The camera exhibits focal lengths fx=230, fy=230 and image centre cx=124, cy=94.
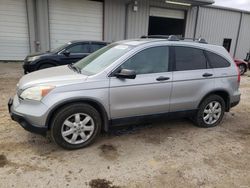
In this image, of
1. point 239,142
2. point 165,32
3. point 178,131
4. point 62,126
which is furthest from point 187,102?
point 165,32

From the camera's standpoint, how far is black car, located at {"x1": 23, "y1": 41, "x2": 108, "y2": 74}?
27.6ft

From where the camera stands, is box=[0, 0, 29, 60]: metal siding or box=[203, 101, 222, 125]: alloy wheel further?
box=[0, 0, 29, 60]: metal siding

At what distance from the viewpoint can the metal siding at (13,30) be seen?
1209cm

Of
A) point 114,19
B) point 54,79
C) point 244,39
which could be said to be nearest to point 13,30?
point 114,19

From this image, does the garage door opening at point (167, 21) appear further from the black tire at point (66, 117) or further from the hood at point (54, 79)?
the black tire at point (66, 117)

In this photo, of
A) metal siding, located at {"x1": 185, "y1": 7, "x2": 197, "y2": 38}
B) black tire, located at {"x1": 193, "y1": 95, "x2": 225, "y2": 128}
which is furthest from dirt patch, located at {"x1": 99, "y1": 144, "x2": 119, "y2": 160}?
metal siding, located at {"x1": 185, "y1": 7, "x2": 197, "y2": 38}

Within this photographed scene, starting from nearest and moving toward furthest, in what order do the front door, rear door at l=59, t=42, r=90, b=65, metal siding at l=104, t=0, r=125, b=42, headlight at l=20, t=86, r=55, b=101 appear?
headlight at l=20, t=86, r=55, b=101 < the front door < rear door at l=59, t=42, r=90, b=65 < metal siding at l=104, t=0, r=125, b=42

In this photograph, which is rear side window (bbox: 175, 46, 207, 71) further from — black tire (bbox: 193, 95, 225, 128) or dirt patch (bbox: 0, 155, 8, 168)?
dirt patch (bbox: 0, 155, 8, 168)

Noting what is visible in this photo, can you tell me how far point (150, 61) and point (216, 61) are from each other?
155cm

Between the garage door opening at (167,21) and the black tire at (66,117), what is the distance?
13.8m

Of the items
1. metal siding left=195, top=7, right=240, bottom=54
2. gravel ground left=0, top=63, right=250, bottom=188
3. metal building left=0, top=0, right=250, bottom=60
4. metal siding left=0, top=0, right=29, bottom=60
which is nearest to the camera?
gravel ground left=0, top=63, right=250, bottom=188

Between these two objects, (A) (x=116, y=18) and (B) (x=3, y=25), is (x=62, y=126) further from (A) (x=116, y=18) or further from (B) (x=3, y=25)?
(A) (x=116, y=18)

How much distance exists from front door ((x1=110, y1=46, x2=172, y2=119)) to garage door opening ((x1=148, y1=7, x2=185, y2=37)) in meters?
12.9

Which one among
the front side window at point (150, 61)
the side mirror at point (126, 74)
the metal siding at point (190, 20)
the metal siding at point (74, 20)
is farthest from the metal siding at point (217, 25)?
the side mirror at point (126, 74)
